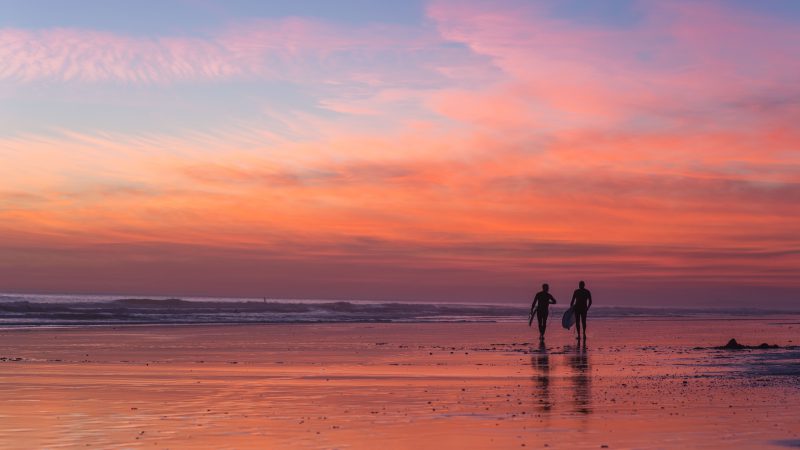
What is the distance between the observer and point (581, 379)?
16844 mm

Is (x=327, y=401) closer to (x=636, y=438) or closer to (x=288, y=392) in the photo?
(x=288, y=392)

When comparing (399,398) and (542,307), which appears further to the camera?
(542,307)

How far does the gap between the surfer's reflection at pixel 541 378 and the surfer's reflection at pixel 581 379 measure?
0.43m

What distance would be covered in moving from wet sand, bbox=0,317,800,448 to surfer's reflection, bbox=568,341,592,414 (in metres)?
0.04

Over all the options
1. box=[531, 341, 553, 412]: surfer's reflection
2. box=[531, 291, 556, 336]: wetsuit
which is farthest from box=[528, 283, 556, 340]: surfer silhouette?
box=[531, 341, 553, 412]: surfer's reflection

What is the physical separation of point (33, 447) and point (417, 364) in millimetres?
12025

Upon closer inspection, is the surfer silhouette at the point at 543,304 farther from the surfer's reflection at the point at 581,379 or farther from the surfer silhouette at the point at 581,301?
the surfer's reflection at the point at 581,379

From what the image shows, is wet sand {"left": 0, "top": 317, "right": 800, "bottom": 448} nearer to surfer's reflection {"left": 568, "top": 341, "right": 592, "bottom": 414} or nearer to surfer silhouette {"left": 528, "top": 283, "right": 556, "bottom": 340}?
surfer's reflection {"left": 568, "top": 341, "right": 592, "bottom": 414}

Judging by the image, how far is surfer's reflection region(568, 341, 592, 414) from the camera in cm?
1292

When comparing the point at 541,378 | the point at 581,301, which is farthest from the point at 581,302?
the point at 541,378

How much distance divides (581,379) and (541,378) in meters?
0.73

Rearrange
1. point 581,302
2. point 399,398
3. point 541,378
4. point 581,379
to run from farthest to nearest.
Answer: point 581,302 < point 541,378 < point 581,379 < point 399,398

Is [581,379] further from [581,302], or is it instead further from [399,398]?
[581,302]

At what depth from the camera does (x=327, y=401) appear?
13703 millimetres
